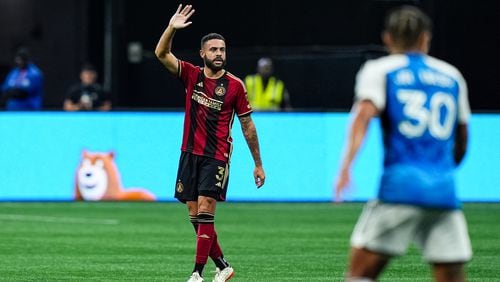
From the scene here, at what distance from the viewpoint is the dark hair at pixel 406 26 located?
7.36 meters

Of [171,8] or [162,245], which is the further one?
[171,8]

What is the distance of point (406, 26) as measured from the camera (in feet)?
24.3

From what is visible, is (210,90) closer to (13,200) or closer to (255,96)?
(13,200)

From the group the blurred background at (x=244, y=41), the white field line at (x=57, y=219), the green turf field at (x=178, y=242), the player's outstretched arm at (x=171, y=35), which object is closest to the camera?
the player's outstretched arm at (x=171, y=35)

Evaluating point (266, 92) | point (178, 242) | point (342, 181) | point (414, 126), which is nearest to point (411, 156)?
Answer: point (414, 126)

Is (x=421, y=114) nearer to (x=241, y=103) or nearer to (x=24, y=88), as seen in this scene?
(x=241, y=103)

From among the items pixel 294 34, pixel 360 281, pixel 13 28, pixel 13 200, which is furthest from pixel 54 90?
pixel 360 281

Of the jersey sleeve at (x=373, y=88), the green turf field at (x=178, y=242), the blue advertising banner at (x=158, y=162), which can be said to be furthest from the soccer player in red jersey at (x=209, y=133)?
the blue advertising banner at (x=158, y=162)

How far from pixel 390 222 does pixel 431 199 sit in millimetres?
243

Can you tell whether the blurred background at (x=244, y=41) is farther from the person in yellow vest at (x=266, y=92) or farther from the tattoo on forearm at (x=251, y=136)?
the tattoo on forearm at (x=251, y=136)

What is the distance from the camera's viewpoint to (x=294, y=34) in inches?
1097

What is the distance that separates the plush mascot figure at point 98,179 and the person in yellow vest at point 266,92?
3.74 metres

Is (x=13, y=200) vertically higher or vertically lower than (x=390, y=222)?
lower

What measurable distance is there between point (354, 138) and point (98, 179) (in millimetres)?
15022
